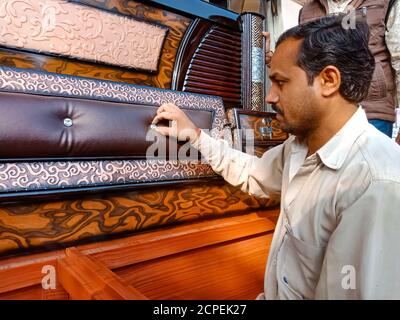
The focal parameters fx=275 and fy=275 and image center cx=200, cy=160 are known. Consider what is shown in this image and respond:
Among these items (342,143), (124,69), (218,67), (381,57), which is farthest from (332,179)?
(381,57)

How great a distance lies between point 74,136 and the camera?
925 millimetres

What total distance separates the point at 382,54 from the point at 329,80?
1.29m

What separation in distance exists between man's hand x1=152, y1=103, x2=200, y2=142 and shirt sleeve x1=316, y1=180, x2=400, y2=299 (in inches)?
27.2

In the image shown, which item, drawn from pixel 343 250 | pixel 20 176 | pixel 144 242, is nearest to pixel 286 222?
pixel 343 250

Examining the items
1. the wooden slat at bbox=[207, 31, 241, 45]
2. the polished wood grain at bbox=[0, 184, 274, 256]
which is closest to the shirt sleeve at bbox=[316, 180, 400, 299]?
the polished wood grain at bbox=[0, 184, 274, 256]

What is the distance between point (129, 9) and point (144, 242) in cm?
109

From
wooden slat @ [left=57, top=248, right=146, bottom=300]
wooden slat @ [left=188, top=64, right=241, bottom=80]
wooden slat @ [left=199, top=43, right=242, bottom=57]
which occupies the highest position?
wooden slat @ [left=199, top=43, right=242, bottom=57]

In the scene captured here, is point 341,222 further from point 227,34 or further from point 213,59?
point 227,34

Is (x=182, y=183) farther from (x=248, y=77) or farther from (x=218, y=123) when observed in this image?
(x=248, y=77)

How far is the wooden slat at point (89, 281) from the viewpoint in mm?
540

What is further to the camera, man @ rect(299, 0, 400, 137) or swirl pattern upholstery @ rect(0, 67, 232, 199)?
man @ rect(299, 0, 400, 137)

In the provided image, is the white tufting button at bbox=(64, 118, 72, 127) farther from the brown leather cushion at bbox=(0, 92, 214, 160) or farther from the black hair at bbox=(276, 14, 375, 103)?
the black hair at bbox=(276, 14, 375, 103)

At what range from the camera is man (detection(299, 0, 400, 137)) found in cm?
166

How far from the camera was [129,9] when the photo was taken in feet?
4.36
